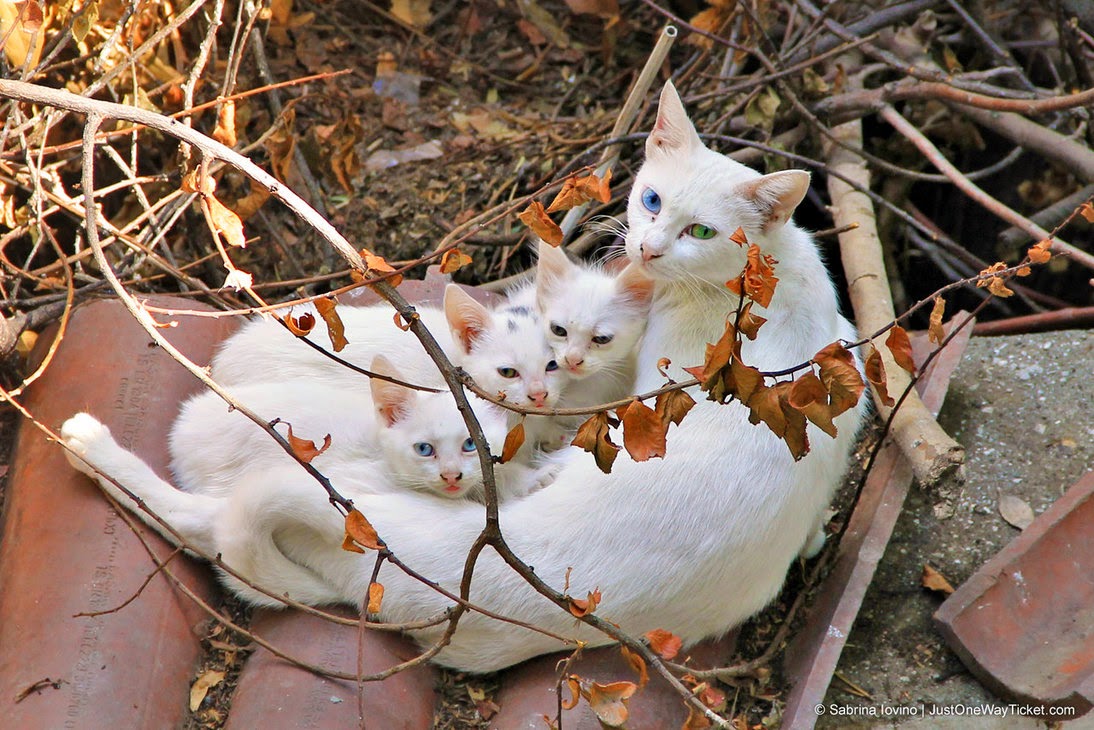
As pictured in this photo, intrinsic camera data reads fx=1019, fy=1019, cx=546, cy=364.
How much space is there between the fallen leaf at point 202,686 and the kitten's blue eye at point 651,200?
5.76 feet

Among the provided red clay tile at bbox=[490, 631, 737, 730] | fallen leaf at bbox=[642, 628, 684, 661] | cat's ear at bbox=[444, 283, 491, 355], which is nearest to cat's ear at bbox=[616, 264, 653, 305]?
cat's ear at bbox=[444, 283, 491, 355]

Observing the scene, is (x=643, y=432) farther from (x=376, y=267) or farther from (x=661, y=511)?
(x=661, y=511)

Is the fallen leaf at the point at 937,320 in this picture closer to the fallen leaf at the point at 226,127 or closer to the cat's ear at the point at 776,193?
the cat's ear at the point at 776,193

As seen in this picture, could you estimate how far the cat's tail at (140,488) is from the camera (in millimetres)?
2756

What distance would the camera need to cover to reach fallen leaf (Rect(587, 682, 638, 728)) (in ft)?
6.63

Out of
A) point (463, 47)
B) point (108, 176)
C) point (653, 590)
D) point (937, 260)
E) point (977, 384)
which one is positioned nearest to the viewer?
point (653, 590)

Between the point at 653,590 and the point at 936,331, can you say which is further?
the point at 653,590

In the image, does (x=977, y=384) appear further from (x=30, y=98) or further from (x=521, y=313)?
(x=30, y=98)

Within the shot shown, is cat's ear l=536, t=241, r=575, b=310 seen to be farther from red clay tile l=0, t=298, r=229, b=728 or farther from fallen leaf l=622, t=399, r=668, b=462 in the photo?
fallen leaf l=622, t=399, r=668, b=462

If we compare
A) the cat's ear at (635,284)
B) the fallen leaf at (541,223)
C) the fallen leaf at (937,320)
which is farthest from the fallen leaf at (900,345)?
the cat's ear at (635,284)

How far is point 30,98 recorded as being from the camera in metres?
2.40

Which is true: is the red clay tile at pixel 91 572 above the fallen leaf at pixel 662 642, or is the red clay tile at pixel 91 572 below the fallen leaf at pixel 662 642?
below

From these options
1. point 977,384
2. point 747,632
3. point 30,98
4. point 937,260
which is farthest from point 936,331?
point 937,260

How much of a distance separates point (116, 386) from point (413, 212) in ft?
5.16
